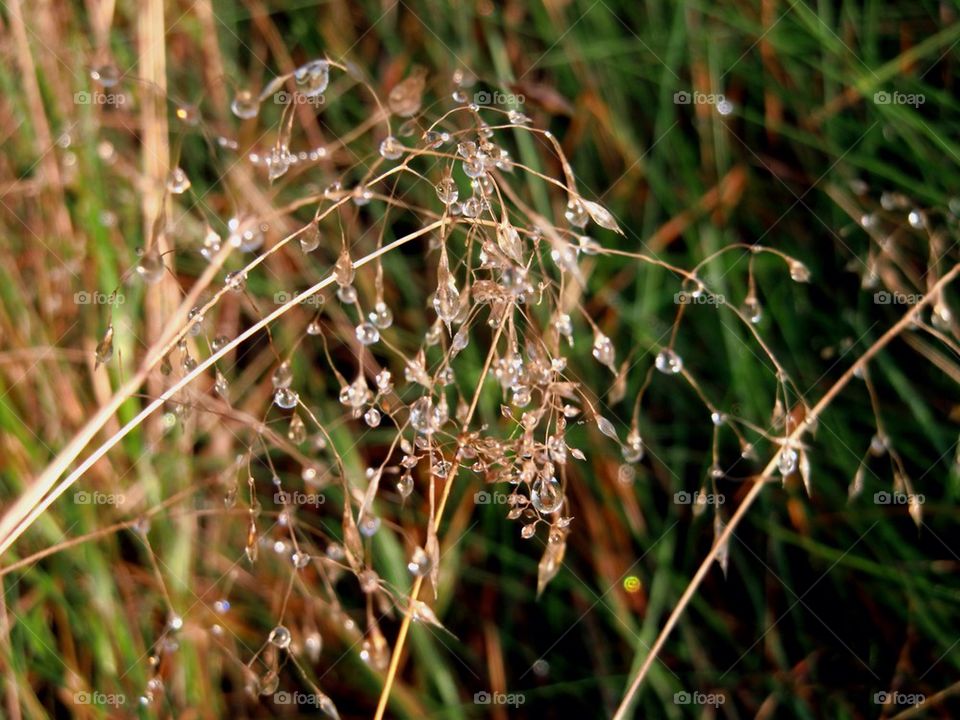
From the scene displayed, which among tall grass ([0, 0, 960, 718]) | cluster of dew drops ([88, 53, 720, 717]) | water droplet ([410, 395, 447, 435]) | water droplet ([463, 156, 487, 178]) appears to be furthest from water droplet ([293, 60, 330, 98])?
tall grass ([0, 0, 960, 718])

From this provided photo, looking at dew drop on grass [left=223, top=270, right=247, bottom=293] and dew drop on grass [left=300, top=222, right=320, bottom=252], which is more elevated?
dew drop on grass [left=300, top=222, right=320, bottom=252]

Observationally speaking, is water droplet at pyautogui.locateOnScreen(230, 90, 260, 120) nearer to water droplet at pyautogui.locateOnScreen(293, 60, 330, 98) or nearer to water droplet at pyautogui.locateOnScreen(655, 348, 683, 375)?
water droplet at pyautogui.locateOnScreen(293, 60, 330, 98)

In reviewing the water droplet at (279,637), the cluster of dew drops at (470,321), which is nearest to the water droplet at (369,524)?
the cluster of dew drops at (470,321)

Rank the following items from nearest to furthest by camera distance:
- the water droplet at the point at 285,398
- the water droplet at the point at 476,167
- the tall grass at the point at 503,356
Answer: the water droplet at the point at 476,167 < the water droplet at the point at 285,398 < the tall grass at the point at 503,356

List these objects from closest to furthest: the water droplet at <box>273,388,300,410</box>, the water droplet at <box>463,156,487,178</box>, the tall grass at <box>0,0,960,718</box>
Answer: the water droplet at <box>463,156,487,178</box>, the water droplet at <box>273,388,300,410</box>, the tall grass at <box>0,0,960,718</box>

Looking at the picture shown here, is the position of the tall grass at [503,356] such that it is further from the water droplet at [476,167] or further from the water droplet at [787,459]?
the water droplet at [476,167]

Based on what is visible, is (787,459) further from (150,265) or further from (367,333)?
(150,265)

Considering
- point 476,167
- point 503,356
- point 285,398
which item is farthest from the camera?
point 503,356

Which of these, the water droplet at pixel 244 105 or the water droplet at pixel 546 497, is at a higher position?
the water droplet at pixel 244 105

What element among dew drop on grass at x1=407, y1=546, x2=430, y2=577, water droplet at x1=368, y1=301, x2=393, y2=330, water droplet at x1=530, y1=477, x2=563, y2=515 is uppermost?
water droplet at x1=368, y1=301, x2=393, y2=330

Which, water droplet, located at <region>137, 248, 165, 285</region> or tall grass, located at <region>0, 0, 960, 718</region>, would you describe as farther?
tall grass, located at <region>0, 0, 960, 718</region>

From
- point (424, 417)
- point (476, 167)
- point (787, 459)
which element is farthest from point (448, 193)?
point (787, 459)
